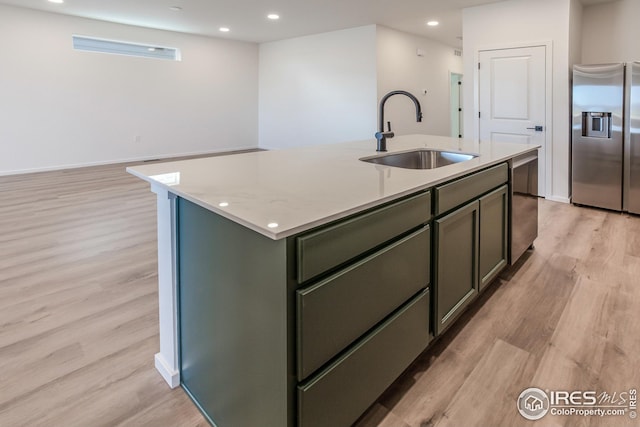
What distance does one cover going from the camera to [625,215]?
13.9 feet

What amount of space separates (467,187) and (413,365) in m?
0.87

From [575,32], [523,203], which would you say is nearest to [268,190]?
[523,203]

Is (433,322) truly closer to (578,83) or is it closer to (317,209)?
(317,209)

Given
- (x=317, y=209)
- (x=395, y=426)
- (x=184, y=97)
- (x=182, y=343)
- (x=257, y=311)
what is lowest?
(x=395, y=426)

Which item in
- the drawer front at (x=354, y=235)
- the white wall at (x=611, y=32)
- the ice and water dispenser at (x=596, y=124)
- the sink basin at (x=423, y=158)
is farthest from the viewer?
the white wall at (x=611, y=32)

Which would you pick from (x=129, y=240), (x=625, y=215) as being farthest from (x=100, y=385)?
(x=625, y=215)

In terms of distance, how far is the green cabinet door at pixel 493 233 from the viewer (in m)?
2.20

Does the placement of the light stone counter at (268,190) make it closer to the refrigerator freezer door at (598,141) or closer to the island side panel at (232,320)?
the island side panel at (232,320)

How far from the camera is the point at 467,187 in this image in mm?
1959

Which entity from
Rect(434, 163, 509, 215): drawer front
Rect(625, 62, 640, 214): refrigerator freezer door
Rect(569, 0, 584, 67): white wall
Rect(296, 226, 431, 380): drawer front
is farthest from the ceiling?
Rect(296, 226, 431, 380): drawer front

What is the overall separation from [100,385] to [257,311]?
3.23 feet

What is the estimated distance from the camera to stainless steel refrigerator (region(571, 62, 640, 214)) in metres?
4.10

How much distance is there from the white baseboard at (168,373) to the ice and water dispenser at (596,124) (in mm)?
4748

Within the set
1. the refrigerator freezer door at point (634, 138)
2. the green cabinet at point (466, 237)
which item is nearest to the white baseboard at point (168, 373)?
the green cabinet at point (466, 237)
